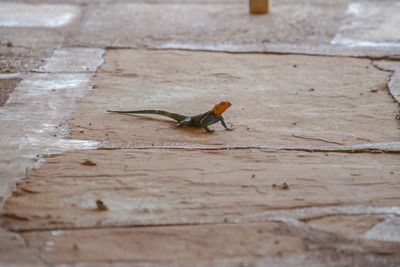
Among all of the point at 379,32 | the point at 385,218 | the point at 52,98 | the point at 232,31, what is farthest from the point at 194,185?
the point at 379,32

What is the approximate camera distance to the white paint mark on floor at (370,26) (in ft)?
21.0

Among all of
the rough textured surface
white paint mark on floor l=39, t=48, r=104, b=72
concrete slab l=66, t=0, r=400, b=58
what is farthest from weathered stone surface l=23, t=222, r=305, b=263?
concrete slab l=66, t=0, r=400, b=58

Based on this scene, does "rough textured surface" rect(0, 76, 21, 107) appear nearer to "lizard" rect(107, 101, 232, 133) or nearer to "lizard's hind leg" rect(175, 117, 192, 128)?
"lizard" rect(107, 101, 232, 133)

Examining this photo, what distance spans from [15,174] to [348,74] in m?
3.54

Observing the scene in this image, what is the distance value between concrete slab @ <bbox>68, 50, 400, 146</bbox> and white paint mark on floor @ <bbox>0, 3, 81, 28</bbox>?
1611 millimetres

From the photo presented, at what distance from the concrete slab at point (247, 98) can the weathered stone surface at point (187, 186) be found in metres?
0.31

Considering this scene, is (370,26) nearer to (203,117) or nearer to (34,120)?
(203,117)

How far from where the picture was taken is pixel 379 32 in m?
6.70

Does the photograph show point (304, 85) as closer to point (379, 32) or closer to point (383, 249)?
point (379, 32)

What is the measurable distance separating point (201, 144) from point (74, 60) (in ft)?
8.21

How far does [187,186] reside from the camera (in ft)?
11.2

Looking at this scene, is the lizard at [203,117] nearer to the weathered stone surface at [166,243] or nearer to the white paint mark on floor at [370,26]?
the weathered stone surface at [166,243]

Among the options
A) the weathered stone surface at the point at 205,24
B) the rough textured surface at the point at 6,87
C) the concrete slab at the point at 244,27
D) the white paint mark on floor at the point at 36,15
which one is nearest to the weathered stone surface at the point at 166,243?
the rough textured surface at the point at 6,87

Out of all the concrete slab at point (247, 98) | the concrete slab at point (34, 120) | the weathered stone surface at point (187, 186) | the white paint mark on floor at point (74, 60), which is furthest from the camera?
the white paint mark on floor at point (74, 60)
